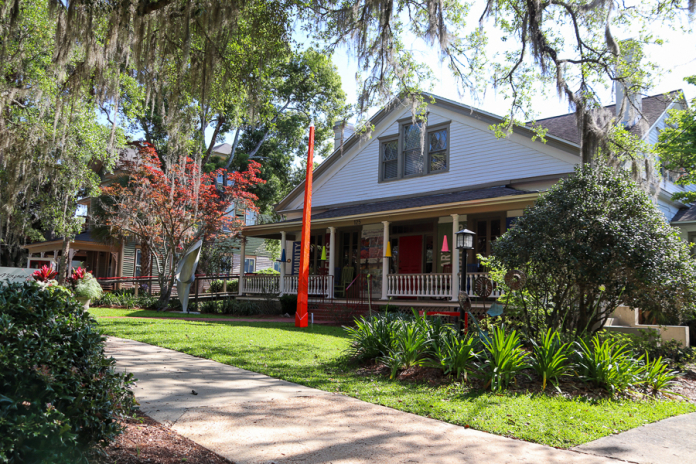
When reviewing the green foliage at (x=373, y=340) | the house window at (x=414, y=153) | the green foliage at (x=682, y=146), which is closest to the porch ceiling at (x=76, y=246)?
the house window at (x=414, y=153)

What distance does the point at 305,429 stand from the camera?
410 cm

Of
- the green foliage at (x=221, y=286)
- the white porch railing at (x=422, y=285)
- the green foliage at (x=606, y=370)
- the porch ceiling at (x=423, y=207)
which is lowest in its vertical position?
the green foliage at (x=606, y=370)

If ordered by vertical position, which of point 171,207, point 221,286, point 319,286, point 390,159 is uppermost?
point 390,159

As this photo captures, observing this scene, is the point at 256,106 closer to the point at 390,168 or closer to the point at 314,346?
the point at 314,346

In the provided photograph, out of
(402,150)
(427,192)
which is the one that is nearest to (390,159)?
(402,150)

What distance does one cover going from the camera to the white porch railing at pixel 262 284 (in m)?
18.4

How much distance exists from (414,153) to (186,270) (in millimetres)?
8752

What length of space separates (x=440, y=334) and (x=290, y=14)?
7.40 metres

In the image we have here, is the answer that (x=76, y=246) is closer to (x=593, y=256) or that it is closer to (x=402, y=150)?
(x=402, y=150)

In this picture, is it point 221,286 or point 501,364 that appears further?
point 221,286

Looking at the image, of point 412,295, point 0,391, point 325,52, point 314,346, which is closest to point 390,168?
point 412,295

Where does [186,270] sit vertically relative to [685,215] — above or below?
below

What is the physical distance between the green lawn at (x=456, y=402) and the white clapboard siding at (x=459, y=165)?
8726 mm

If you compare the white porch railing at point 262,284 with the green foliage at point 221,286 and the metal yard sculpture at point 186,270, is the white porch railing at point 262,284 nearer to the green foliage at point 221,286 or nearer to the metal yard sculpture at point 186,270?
the metal yard sculpture at point 186,270
